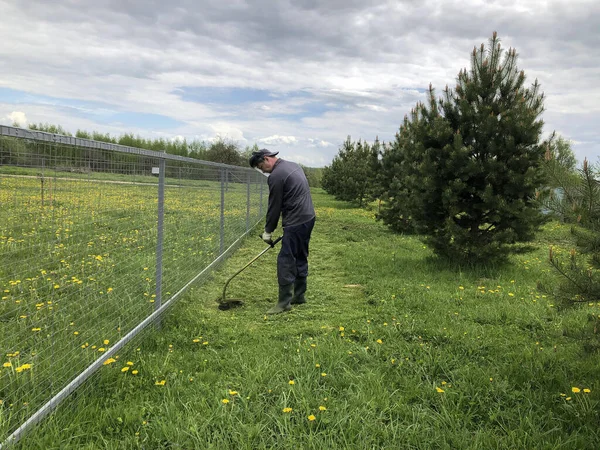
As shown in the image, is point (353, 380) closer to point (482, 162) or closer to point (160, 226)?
point (160, 226)

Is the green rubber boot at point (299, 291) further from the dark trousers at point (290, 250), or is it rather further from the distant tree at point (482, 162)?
the distant tree at point (482, 162)

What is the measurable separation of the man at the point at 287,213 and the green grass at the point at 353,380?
39cm

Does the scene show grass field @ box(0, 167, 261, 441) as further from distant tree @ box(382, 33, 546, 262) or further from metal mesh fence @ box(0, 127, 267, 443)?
distant tree @ box(382, 33, 546, 262)

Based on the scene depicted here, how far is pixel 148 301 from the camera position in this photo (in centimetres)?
395

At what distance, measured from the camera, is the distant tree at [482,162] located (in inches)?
248

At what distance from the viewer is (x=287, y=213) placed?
4.91m

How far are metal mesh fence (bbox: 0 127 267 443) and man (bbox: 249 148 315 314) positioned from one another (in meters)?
0.98

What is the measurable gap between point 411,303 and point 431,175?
2624 mm

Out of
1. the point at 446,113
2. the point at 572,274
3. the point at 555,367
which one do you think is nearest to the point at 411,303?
the point at 555,367

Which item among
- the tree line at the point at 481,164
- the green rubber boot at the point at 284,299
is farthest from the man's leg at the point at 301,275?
the tree line at the point at 481,164

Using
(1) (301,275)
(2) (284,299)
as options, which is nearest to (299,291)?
(1) (301,275)

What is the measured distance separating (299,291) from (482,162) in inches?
143

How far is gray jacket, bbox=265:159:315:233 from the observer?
4777 mm

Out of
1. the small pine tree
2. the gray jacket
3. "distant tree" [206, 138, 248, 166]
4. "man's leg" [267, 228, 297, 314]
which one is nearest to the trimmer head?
"man's leg" [267, 228, 297, 314]
